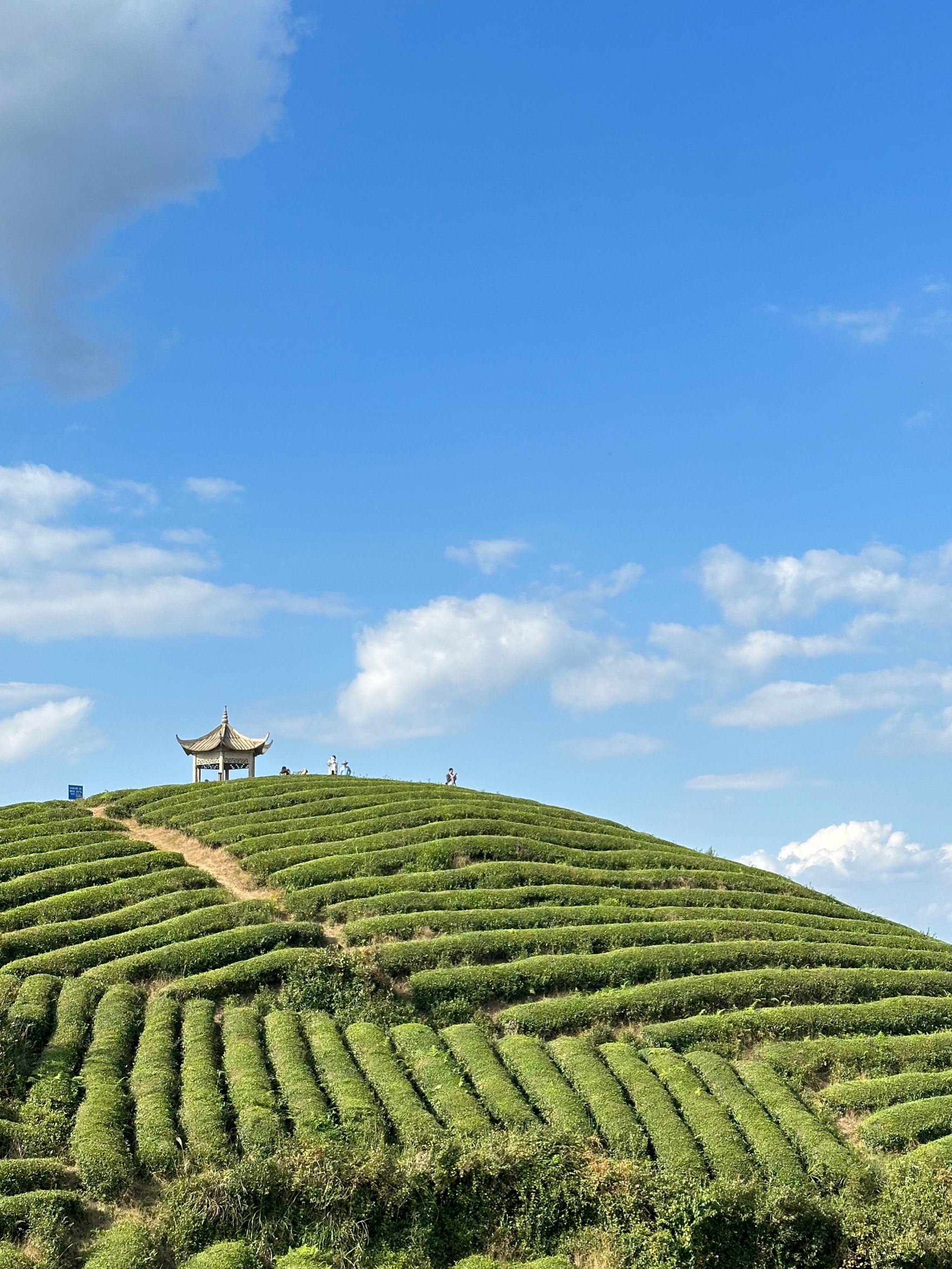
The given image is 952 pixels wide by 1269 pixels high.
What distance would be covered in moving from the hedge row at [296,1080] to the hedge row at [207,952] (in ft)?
9.92

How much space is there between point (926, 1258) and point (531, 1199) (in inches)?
317

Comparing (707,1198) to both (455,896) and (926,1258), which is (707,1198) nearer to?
(926,1258)

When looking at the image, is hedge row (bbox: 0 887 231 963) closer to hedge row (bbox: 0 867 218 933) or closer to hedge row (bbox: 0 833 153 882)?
hedge row (bbox: 0 867 218 933)

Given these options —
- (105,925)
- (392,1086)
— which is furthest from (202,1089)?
(105,925)

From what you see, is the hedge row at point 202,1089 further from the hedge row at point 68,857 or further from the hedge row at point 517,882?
the hedge row at point 68,857

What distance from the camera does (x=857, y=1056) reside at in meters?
31.8

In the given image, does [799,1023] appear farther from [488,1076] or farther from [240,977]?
[240,977]

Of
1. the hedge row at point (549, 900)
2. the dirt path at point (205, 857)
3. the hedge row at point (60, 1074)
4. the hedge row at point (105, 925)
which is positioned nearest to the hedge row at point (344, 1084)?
the hedge row at point (60, 1074)

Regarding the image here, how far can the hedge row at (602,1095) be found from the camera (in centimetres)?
2656

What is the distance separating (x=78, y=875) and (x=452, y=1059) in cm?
1660

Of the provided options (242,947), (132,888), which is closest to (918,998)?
(242,947)

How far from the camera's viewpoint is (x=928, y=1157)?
89.7ft

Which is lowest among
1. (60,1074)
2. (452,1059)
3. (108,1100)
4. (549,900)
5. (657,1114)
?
(657,1114)

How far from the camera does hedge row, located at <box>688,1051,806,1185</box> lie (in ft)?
86.8
